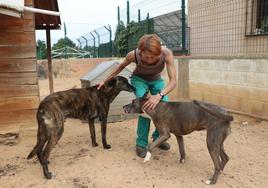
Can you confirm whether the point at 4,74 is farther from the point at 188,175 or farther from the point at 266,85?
the point at 266,85

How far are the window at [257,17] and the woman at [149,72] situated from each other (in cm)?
562

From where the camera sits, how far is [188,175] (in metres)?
4.36

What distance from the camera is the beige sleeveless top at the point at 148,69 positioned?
15.0ft

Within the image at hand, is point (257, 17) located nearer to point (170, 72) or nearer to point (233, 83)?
point (233, 83)

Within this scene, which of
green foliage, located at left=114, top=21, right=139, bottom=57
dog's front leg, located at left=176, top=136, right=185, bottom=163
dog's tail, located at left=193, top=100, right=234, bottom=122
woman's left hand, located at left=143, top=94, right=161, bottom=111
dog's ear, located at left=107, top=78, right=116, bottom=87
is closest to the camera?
dog's tail, located at left=193, top=100, right=234, bottom=122

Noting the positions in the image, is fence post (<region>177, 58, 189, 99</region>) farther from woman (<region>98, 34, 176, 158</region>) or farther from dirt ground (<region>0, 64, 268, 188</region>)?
woman (<region>98, 34, 176, 158</region>)

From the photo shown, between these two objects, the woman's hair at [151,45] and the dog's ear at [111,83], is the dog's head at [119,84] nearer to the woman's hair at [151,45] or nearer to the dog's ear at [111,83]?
the dog's ear at [111,83]

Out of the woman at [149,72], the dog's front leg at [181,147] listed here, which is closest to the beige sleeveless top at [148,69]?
the woman at [149,72]

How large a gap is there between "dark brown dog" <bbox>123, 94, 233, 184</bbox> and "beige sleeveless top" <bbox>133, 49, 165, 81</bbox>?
1.19 feet

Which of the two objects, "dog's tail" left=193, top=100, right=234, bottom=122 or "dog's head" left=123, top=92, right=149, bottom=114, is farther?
"dog's head" left=123, top=92, right=149, bottom=114

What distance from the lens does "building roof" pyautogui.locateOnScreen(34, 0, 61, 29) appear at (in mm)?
7926

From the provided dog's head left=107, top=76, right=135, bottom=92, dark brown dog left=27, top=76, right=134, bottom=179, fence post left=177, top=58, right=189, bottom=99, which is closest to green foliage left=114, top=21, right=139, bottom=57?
fence post left=177, top=58, right=189, bottom=99

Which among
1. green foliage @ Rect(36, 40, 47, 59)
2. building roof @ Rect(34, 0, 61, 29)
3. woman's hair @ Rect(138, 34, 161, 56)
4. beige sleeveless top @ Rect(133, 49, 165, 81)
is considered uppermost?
building roof @ Rect(34, 0, 61, 29)

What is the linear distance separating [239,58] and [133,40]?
7258mm
